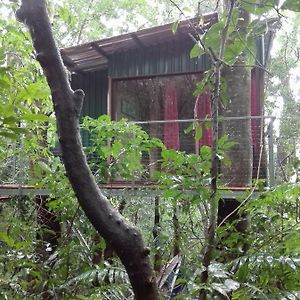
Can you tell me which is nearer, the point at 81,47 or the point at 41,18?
the point at 41,18

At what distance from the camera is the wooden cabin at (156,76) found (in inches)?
303

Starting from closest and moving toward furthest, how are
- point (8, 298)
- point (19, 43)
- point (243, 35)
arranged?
1. point (243, 35)
2. point (8, 298)
3. point (19, 43)

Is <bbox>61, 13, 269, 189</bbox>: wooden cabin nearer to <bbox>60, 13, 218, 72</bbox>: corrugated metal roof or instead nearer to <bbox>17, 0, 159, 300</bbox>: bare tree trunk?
<bbox>60, 13, 218, 72</bbox>: corrugated metal roof

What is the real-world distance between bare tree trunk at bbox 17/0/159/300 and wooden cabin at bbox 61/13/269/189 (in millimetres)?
6115

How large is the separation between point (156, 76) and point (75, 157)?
6.87 metres

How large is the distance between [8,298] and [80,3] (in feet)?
49.6

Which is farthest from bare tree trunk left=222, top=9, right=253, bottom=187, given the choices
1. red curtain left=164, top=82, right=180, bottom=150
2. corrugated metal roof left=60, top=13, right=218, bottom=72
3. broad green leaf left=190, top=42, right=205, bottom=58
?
red curtain left=164, top=82, right=180, bottom=150

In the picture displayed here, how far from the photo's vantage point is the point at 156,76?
809cm

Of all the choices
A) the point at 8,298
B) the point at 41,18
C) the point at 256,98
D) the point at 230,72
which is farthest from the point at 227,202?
the point at 41,18

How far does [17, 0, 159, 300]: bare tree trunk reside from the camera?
1.39 m

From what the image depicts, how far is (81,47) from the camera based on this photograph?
7.53 meters

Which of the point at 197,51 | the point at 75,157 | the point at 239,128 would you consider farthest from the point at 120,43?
the point at 75,157

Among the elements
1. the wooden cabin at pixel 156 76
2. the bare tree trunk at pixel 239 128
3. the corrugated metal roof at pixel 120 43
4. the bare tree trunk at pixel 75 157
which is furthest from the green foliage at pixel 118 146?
the wooden cabin at pixel 156 76

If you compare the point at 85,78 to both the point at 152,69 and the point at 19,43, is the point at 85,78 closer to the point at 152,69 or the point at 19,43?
the point at 152,69
